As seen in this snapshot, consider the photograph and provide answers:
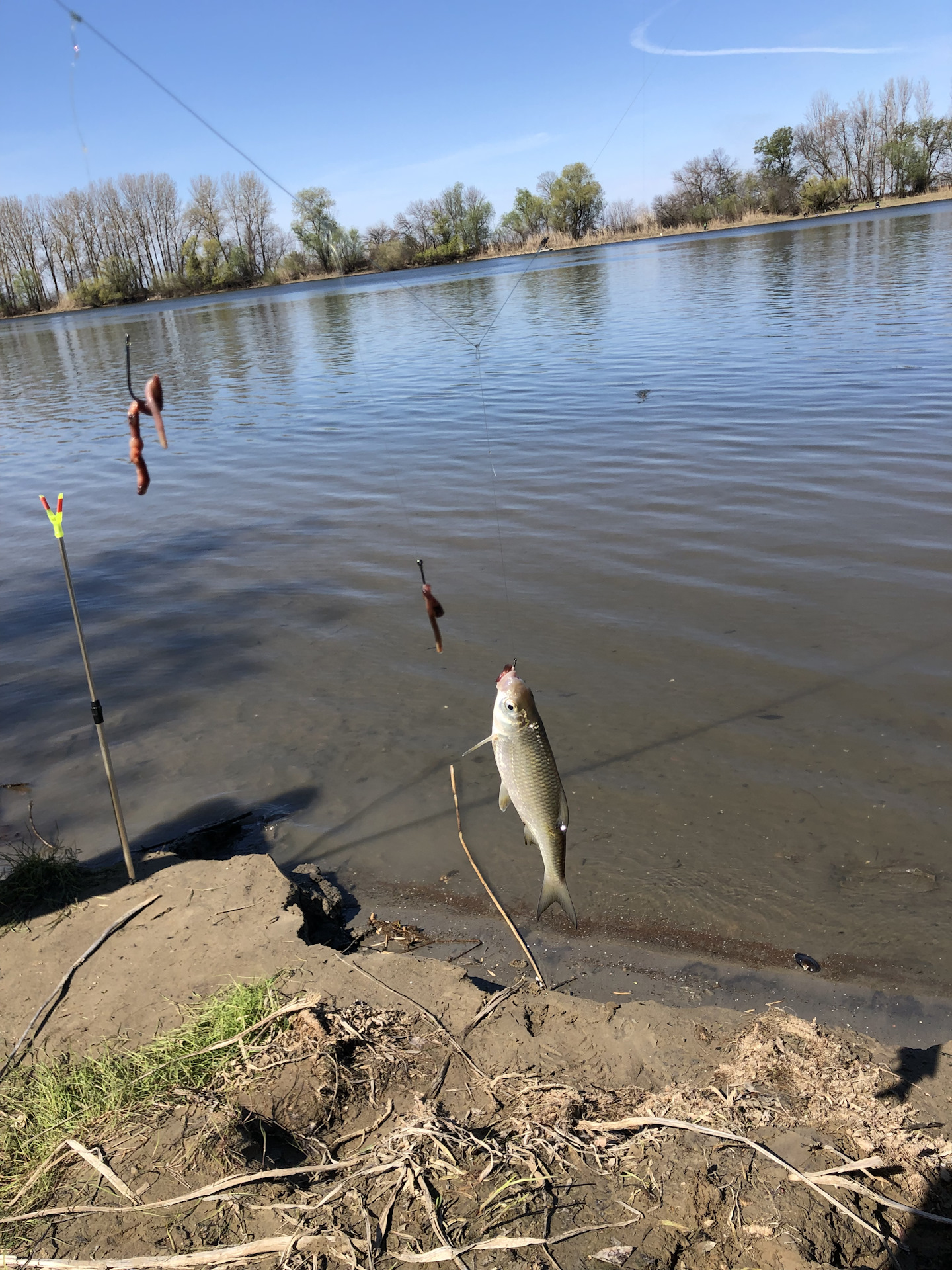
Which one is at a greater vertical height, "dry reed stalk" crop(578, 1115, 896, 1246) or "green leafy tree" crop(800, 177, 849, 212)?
"green leafy tree" crop(800, 177, 849, 212)

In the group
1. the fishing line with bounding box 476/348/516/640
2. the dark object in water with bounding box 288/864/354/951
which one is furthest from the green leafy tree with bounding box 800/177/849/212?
the dark object in water with bounding box 288/864/354/951

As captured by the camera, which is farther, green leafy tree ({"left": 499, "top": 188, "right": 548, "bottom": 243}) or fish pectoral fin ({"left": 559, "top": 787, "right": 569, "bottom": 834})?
green leafy tree ({"left": 499, "top": 188, "right": 548, "bottom": 243})

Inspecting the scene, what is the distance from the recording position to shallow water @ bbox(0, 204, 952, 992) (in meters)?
5.08

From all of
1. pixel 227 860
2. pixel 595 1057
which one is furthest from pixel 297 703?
pixel 595 1057

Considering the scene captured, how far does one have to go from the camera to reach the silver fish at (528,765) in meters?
2.97

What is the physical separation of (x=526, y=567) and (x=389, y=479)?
4.88 m

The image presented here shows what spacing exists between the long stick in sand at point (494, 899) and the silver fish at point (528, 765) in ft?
4.47

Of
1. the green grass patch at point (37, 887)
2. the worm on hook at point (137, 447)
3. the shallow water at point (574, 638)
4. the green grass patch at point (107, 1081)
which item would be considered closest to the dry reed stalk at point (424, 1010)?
the green grass patch at point (107, 1081)

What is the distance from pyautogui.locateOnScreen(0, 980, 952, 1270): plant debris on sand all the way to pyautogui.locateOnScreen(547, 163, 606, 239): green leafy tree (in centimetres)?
7485

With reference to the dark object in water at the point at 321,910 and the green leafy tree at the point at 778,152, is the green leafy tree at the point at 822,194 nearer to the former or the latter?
the green leafy tree at the point at 778,152

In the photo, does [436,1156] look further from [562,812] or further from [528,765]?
[528,765]

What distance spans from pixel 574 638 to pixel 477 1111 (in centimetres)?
488

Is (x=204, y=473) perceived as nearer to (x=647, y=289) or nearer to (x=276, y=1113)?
(x=276, y=1113)

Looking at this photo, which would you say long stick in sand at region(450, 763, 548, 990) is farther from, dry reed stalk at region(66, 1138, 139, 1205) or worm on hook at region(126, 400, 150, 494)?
worm on hook at region(126, 400, 150, 494)
